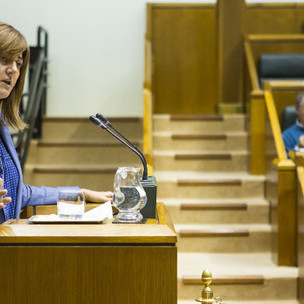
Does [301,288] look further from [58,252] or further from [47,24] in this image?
[47,24]

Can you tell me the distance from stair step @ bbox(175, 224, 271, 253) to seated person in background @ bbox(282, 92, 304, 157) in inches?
25.2

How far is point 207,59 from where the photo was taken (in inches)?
239

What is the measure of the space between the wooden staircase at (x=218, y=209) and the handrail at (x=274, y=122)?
463 mm

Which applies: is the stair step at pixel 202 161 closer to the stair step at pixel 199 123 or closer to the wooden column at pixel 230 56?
the stair step at pixel 199 123

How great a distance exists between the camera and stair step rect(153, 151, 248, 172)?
185 inches

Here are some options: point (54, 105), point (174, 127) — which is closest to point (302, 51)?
point (174, 127)

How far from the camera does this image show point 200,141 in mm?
4965

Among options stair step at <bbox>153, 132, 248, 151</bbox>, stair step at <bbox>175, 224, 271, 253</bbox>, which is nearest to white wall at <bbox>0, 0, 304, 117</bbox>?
stair step at <bbox>153, 132, 248, 151</bbox>

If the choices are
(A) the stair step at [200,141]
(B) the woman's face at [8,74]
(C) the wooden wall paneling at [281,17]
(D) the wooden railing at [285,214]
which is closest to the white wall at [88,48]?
(C) the wooden wall paneling at [281,17]

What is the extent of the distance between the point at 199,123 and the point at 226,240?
1473 millimetres

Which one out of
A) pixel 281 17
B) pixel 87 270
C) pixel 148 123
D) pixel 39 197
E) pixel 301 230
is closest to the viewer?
pixel 87 270

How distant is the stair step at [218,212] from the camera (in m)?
4.13

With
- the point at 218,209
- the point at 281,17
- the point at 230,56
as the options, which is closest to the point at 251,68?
the point at 230,56

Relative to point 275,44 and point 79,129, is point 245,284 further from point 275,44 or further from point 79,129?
point 275,44
